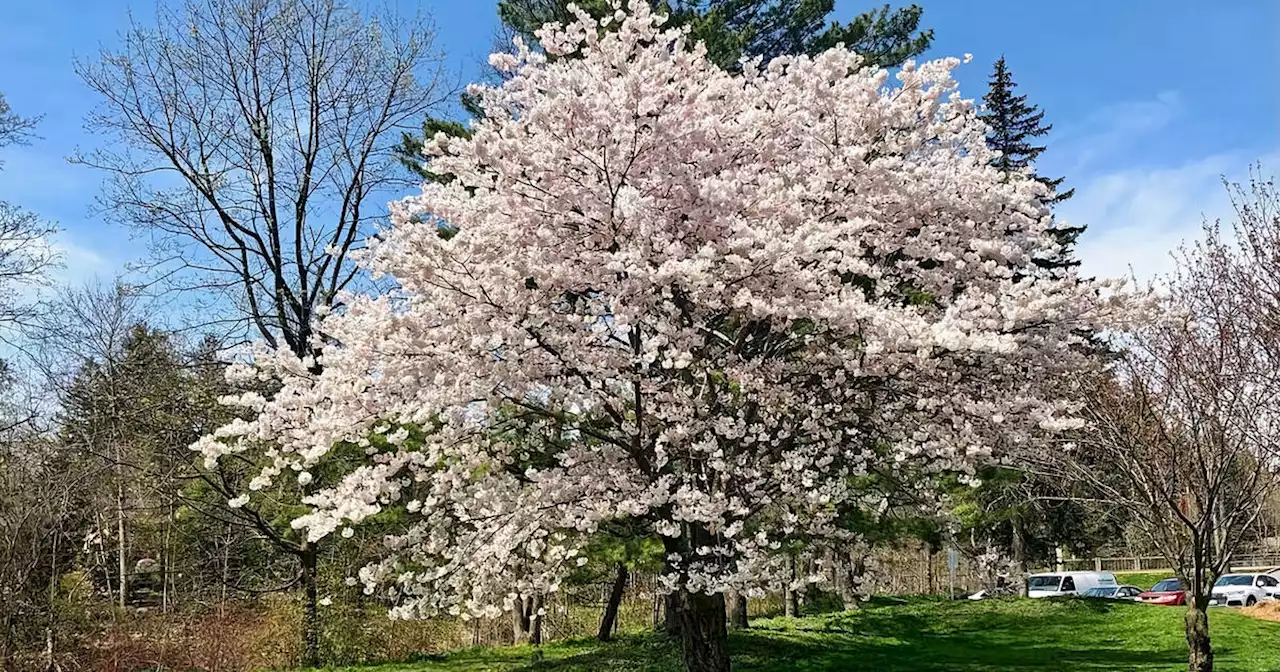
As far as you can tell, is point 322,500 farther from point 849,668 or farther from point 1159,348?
point 1159,348

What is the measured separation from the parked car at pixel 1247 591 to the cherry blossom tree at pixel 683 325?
22.9 meters

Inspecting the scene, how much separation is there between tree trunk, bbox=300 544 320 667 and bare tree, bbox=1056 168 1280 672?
9905 mm

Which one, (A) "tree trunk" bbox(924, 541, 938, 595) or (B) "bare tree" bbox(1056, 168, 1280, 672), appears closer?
(B) "bare tree" bbox(1056, 168, 1280, 672)

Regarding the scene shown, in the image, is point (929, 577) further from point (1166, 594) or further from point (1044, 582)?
point (1166, 594)

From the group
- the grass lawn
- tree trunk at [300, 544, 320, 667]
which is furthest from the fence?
tree trunk at [300, 544, 320, 667]

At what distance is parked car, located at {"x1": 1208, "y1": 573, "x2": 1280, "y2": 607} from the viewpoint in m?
25.7

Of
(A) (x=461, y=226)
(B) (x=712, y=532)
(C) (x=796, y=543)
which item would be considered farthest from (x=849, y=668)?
(A) (x=461, y=226)

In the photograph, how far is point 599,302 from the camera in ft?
22.7

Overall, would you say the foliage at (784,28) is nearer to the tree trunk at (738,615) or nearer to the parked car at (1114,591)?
the tree trunk at (738,615)

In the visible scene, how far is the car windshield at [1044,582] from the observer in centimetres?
2733

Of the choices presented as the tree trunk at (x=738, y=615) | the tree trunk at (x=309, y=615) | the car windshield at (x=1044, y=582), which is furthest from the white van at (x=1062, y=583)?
the tree trunk at (x=309, y=615)

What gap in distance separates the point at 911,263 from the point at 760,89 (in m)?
2.00

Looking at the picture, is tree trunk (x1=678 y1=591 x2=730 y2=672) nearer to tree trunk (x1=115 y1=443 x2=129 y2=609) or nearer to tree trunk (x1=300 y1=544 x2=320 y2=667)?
tree trunk (x1=300 y1=544 x2=320 y2=667)

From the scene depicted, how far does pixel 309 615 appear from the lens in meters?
13.5
